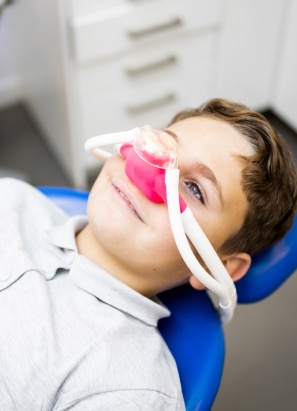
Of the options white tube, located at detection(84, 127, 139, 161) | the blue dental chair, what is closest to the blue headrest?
the blue dental chair

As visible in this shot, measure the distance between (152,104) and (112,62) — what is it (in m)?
0.24

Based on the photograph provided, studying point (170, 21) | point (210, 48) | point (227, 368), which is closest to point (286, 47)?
point (210, 48)

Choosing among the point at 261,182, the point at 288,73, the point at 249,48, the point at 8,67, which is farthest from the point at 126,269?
the point at 8,67

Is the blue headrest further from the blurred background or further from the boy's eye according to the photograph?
the blurred background

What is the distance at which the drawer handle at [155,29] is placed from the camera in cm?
160

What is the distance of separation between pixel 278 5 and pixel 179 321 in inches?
49.5

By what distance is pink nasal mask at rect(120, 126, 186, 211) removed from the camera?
83cm

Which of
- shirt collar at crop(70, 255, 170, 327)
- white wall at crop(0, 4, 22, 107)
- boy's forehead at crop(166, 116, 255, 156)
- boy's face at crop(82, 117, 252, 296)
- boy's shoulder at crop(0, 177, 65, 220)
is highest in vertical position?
boy's forehead at crop(166, 116, 255, 156)

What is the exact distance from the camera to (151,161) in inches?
33.3

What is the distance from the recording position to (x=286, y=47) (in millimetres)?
1973

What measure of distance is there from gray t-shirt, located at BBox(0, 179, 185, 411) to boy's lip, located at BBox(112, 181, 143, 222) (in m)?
0.13

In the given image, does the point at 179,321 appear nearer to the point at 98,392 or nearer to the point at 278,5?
the point at 98,392

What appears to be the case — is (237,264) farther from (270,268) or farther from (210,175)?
(210,175)

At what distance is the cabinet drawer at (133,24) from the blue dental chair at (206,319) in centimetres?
80
